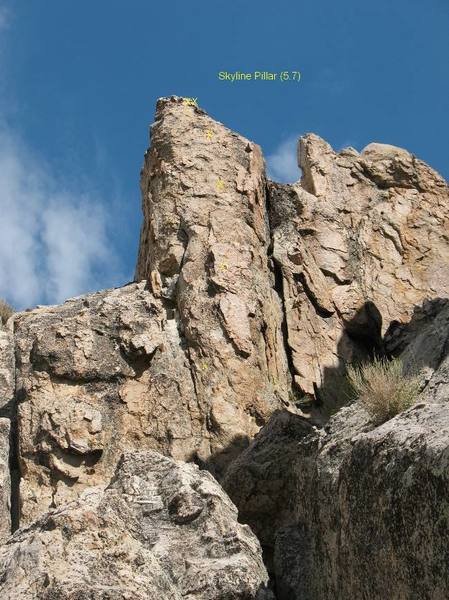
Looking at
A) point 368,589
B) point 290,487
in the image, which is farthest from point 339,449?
point 290,487

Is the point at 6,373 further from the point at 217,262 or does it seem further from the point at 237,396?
the point at 217,262

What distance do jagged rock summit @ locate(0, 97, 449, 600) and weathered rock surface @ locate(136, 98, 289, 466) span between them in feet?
0.16

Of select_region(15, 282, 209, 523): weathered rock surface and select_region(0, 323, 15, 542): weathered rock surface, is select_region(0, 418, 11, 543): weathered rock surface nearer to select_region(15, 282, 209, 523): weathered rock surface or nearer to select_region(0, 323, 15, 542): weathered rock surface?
select_region(0, 323, 15, 542): weathered rock surface

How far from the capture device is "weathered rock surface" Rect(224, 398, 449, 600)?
7758mm

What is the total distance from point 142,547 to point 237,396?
8601 mm

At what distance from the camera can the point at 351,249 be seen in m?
23.0

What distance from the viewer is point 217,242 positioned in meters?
20.5

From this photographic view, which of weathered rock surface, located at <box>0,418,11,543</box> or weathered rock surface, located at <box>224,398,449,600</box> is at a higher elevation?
weathered rock surface, located at <box>0,418,11,543</box>

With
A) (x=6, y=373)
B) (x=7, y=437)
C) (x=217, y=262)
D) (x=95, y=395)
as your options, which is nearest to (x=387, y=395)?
(x=95, y=395)

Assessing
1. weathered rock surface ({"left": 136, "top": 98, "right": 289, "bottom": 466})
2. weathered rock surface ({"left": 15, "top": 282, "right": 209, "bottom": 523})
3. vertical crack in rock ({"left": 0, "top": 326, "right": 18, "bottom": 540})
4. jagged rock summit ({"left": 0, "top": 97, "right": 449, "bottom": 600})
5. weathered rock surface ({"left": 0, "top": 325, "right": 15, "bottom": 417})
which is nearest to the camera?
jagged rock summit ({"left": 0, "top": 97, "right": 449, "bottom": 600})

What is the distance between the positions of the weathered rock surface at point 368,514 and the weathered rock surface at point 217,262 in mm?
5399

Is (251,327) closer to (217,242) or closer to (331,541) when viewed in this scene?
(217,242)

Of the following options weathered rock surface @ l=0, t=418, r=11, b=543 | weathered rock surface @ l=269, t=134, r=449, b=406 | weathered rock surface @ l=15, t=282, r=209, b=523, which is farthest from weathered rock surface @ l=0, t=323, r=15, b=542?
weathered rock surface @ l=269, t=134, r=449, b=406

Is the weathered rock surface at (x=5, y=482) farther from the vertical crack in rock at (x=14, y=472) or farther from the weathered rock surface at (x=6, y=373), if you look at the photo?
the weathered rock surface at (x=6, y=373)
